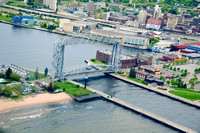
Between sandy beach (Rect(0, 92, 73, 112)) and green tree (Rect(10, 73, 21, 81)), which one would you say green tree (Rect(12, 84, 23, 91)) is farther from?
green tree (Rect(10, 73, 21, 81))

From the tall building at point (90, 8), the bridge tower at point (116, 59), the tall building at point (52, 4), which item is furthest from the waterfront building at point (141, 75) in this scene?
the tall building at point (52, 4)

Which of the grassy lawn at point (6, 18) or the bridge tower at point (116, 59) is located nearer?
the bridge tower at point (116, 59)

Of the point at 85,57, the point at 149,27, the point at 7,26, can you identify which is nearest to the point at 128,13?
the point at 149,27

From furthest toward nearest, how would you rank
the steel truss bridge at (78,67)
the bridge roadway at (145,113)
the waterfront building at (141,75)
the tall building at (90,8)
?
the tall building at (90,8)
the waterfront building at (141,75)
the steel truss bridge at (78,67)
the bridge roadway at (145,113)

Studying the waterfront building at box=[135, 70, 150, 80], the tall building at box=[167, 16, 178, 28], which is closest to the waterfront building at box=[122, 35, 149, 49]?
the waterfront building at box=[135, 70, 150, 80]

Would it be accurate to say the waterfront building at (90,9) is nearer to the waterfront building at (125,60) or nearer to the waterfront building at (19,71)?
the waterfront building at (125,60)

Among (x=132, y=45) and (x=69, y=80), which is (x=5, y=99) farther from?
(x=132, y=45)
